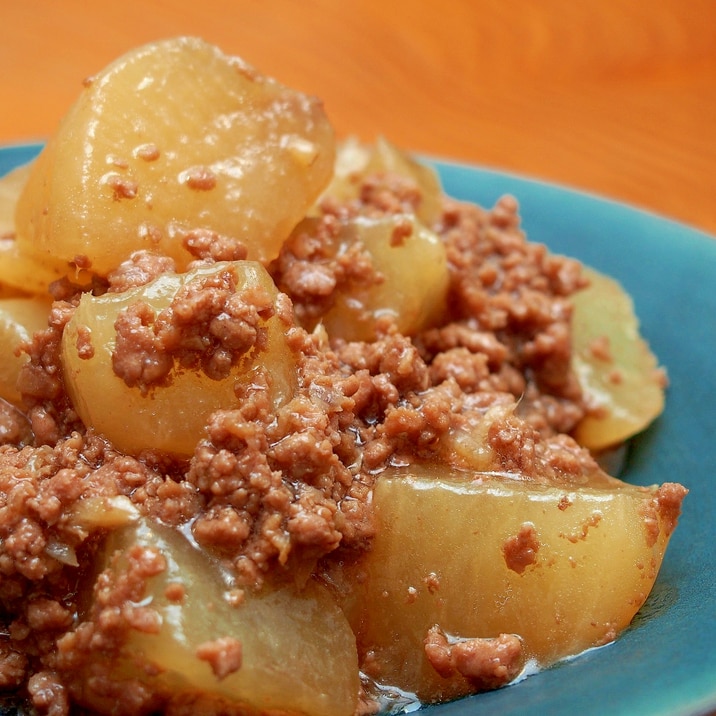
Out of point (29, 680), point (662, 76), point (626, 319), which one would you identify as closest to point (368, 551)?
point (29, 680)

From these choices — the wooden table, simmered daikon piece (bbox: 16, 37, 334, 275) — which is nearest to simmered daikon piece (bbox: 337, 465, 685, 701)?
simmered daikon piece (bbox: 16, 37, 334, 275)

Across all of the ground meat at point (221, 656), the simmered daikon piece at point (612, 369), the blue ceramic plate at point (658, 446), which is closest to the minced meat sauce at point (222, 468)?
the ground meat at point (221, 656)

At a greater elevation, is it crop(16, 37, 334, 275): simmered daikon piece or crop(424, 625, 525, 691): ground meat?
crop(16, 37, 334, 275): simmered daikon piece

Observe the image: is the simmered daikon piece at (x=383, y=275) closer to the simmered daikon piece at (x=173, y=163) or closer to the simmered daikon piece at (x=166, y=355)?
the simmered daikon piece at (x=173, y=163)

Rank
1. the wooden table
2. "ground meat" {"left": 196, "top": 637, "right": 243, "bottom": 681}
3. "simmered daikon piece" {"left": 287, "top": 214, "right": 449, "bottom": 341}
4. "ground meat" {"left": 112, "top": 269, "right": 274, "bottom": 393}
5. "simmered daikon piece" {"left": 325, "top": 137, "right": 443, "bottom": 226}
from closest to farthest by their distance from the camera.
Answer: "ground meat" {"left": 196, "top": 637, "right": 243, "bottom": 681} < "ground meat" {"left": 112, "top": 269, "right": 274, "bottom": 393} < "simmered daikon piece" {"left": 287, "top": 214, "right": 449, "bottom": 341} < "simmered daikon piece" {"left": 325, "top": 137, "right": 443, "bottom": 226} < the wooden table

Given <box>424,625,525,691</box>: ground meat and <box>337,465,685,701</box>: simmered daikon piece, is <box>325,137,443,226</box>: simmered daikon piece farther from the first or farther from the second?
<box>424,625,525,691</box>: ground meat

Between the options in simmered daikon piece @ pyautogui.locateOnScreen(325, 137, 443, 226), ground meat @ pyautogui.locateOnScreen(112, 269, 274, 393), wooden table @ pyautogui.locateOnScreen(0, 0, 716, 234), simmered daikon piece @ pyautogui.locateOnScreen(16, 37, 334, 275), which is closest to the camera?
ground meat @ pyautogui.locateOnScreen(112, 269, 274, 393)

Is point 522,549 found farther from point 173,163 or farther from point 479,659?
point 173,163
